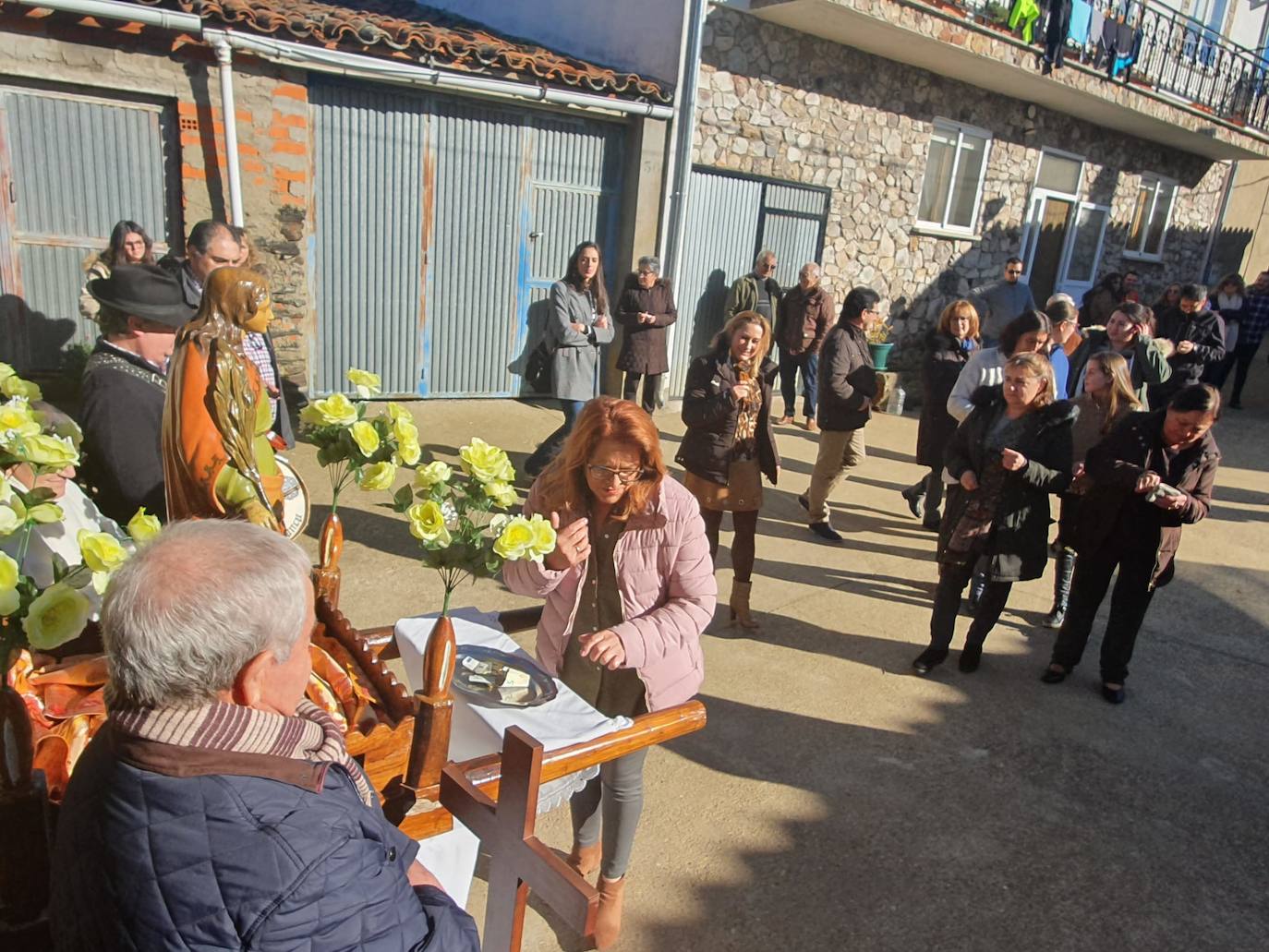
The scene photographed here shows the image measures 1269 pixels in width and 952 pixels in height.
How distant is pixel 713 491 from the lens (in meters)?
4.72

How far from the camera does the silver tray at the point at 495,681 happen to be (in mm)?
2453

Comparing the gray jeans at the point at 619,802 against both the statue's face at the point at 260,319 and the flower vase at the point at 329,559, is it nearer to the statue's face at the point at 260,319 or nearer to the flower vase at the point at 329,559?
the flower vase at the point at 329,559

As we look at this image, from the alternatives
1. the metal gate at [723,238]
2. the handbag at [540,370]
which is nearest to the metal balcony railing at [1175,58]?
the metal gate at [723,238]

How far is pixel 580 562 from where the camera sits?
2.78 m

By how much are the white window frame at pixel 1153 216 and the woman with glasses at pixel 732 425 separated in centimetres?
1310

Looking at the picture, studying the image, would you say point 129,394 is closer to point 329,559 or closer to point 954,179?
point 329,559

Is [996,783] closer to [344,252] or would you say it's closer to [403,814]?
[403,814]

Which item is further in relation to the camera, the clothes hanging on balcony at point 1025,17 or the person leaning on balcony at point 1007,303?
the clothes hanging on balcony at point 1025,17

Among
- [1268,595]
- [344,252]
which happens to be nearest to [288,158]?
[344,252]

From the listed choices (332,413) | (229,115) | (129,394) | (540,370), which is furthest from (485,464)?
(229,115)

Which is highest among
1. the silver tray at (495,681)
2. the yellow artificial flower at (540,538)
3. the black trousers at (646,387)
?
the yellow artificial flower at (540,538)

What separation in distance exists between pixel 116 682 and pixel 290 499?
1705 millimetres

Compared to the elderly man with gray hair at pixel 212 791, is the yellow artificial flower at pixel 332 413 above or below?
above

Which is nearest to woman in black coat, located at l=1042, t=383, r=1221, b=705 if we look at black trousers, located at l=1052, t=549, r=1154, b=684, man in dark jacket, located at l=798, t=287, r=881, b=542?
black trousers, located at l=1052, t=549, r=1154, b=684
